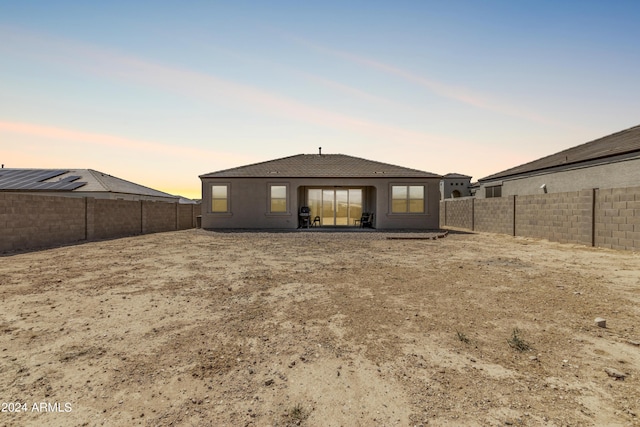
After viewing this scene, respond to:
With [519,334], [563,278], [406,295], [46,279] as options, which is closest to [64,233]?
[46,279]

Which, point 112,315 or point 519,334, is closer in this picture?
point 519,334

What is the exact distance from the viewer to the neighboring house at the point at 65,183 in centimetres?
2278

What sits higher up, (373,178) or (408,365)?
(373,178)

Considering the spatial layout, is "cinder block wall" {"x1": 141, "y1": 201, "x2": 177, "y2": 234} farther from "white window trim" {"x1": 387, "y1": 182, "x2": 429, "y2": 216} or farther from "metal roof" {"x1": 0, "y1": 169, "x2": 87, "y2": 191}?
"white window trim" {"x1": 387, "y1": 182, "x2": 429, "y2": 216}

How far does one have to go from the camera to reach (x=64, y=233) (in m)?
12.4

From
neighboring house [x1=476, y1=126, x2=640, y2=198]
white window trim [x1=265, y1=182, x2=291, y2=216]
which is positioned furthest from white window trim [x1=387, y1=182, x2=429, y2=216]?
neighboring house [x1=476, y1=126, x2=640, y2=198]

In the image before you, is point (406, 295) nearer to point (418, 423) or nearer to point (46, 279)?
point (418, 423)

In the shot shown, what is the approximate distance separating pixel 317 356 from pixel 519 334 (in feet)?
8.12

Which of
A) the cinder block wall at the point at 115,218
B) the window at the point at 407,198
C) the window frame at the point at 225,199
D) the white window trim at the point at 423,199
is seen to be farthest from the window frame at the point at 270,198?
the cinder block wall at the point at 115,218

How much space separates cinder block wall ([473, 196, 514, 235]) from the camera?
1563 centimetres

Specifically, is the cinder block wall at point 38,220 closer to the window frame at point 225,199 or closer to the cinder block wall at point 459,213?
the window frame at point 225,199

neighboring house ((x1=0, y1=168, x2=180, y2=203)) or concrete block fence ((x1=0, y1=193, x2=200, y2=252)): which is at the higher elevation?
neighboring house ((x1=0, y1=168, x2=180, y2=203))

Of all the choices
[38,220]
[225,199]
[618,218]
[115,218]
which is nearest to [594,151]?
[618,218]

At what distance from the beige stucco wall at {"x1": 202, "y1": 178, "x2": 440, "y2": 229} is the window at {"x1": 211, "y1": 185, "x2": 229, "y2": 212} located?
0.95 ft
